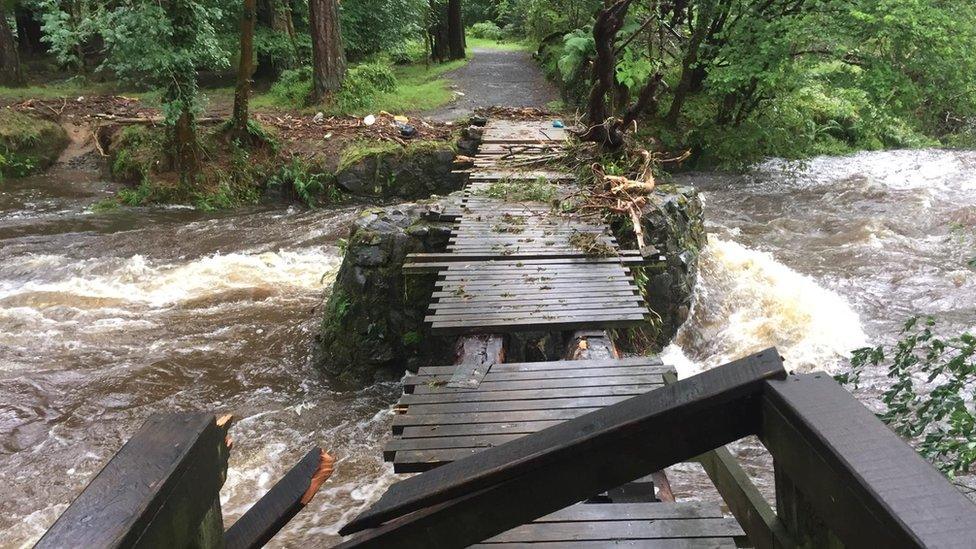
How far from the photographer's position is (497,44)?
31562 mm

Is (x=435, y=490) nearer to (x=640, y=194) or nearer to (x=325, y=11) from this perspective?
(x=640, y=194)

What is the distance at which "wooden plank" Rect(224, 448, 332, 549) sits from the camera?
4.52ft

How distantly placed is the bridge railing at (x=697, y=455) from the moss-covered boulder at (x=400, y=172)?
38.1ft

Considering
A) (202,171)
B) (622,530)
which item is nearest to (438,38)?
(202,171)

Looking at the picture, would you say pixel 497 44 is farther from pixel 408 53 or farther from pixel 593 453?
pixel 593 453

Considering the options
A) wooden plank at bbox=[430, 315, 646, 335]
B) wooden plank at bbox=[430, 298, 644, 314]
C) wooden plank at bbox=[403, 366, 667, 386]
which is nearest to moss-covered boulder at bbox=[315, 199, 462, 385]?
wooden plank at bbox=[430, 298, 644, 314]

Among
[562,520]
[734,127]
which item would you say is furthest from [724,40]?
[562,520]

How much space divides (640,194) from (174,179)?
28.9 feet

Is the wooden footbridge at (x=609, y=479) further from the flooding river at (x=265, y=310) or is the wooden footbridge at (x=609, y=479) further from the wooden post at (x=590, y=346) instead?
the flooding river at (x=265, y=310)

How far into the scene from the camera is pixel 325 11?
15414mm

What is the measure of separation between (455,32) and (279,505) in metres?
24.6

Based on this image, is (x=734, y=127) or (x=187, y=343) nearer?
(x=187, y=343)

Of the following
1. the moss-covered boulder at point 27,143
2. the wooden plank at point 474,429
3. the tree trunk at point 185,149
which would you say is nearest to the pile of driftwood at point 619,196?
the wooden plank at point 474,429

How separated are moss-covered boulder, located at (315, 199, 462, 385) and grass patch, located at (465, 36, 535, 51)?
21225mm
